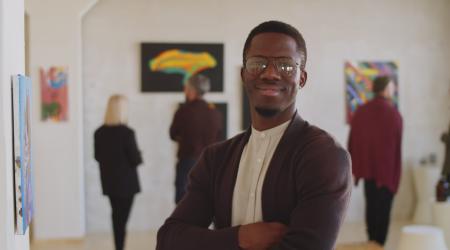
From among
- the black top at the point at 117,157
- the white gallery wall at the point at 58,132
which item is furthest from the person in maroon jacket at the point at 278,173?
the white gallery wall at the point at 58,132

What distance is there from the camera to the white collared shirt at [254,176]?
167 centimetres

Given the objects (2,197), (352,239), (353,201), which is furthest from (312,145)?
(353,201)

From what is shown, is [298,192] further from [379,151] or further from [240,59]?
[240,59]

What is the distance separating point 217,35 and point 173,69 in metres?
0.67

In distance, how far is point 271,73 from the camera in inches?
64.2

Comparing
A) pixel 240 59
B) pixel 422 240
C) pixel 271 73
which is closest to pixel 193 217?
pixel 271 73

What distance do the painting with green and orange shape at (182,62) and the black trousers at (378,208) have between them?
8.30ft

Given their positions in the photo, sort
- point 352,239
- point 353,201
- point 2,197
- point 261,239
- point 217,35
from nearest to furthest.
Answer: point 261,239
point 2,197
point 352,239
point 217,35
point 353,201

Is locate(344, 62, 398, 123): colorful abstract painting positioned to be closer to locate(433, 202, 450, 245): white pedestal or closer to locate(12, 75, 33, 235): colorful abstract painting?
locate(433, 202, 450, 245): white pedestal

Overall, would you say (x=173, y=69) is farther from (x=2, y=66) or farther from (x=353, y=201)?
(x=2, y=66)

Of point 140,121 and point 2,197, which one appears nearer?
point 2,197

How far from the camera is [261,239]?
162 cm

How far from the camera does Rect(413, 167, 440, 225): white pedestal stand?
24.3 ft

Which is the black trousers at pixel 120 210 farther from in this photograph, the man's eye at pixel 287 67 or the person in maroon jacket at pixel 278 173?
the man's eye at pixel 287 67
